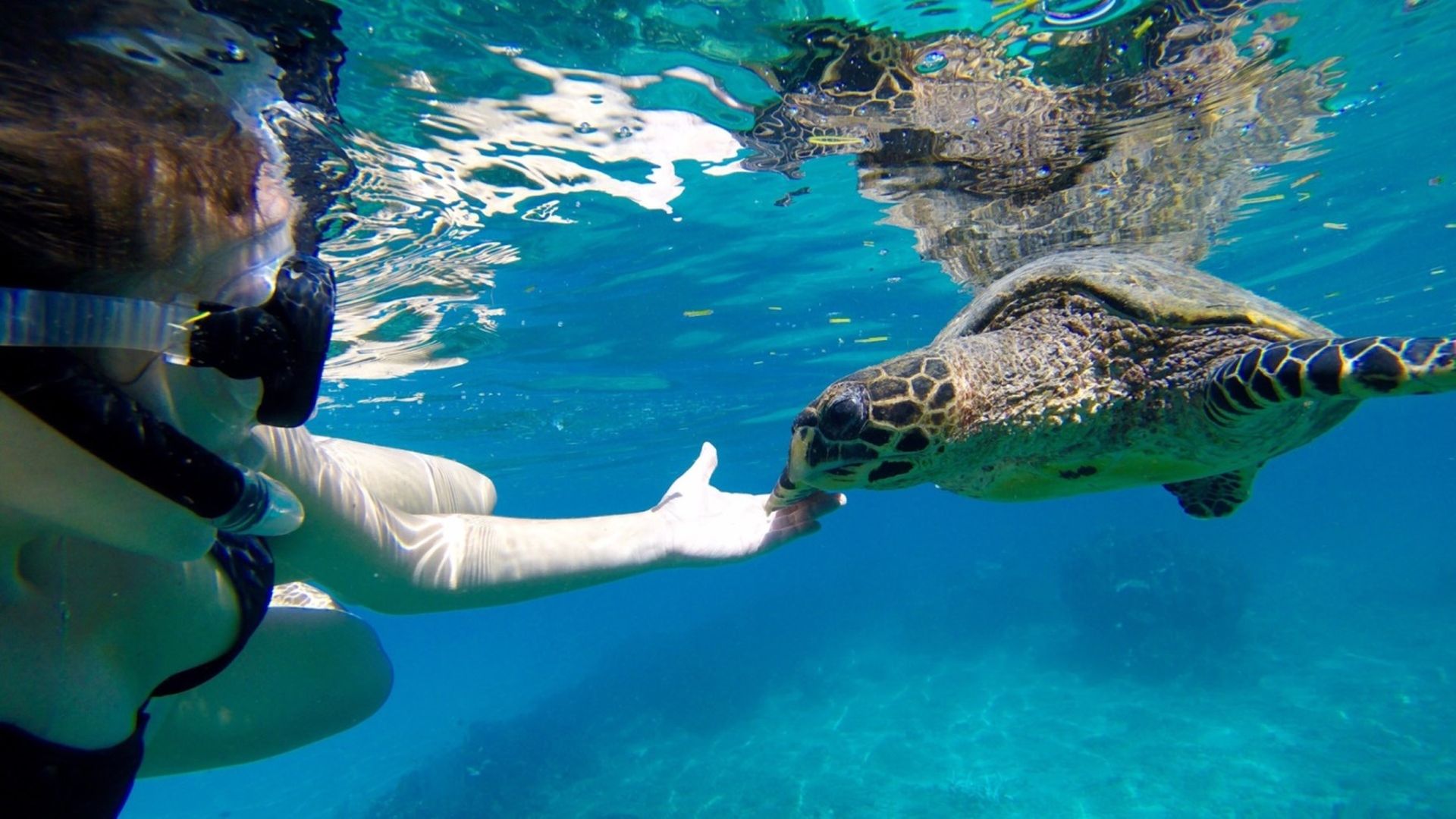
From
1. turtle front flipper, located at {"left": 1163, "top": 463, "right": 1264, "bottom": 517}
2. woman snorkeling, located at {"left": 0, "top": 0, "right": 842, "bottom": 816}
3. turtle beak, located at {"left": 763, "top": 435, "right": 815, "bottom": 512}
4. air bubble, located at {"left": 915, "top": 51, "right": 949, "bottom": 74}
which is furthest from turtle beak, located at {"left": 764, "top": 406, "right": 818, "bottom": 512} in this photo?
air bubble, located at {"left": 915, "top": 51, "right": 949, "bottom": 74}

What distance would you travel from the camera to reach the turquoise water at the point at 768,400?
605 centimetres

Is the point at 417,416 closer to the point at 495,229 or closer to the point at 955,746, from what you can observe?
the point at 495,229

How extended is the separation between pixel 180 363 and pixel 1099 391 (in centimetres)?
416

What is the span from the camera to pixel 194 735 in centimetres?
290

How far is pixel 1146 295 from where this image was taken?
13.6ft

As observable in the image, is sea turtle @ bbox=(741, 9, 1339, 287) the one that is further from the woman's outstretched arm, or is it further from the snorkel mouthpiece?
Result: the snorkel mouthpiece

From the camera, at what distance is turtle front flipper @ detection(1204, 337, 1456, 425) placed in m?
3.02

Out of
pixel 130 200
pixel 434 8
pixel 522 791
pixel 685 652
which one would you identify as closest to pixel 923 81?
pixel 434 8

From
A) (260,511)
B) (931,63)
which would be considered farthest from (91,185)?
(931,63)

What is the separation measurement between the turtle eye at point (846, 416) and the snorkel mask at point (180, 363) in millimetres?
2169

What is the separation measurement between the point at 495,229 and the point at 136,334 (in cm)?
760

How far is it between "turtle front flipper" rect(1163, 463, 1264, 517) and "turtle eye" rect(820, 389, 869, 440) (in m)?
3.89

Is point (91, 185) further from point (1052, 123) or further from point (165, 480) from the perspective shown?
point (1052, 123)

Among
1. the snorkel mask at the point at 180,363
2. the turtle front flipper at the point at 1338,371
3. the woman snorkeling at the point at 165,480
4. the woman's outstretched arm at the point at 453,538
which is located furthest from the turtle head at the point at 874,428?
the snorkel mask at the point at 180,363
